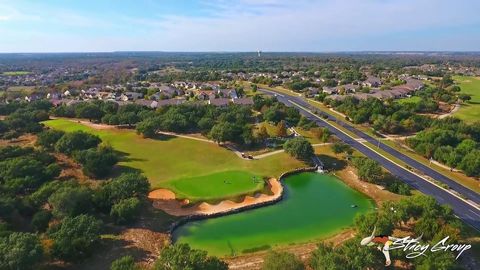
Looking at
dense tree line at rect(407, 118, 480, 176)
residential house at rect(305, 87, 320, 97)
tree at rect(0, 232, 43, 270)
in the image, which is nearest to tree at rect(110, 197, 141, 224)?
tree at rect(0, 232, 43, 270)

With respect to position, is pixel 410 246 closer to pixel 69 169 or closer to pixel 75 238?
pixel 75 238

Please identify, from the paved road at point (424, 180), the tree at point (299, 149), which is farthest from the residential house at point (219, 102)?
the tree at point (299, 149)

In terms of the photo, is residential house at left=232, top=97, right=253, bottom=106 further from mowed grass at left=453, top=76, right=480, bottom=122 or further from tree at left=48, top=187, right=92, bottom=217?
tree at left=48, top=187, right=92, bottom=217

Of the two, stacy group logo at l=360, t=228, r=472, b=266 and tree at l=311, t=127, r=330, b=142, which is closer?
stacy group logo at l=360, t=228, r=472, b=266

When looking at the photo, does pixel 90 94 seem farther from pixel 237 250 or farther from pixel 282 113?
pixel 237 250

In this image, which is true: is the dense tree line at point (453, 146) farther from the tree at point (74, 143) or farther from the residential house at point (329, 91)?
the tree at point (74, 143)

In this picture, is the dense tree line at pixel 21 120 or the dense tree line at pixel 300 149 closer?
the dense tree line at pixel 300 149
